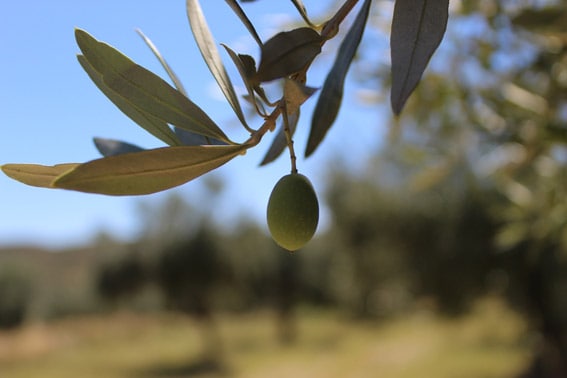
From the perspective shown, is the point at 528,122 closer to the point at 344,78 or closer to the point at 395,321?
the point at 344,78

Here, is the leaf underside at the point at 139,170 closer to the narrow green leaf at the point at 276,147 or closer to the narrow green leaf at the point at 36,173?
the narrow green leaf at the point at 36,173

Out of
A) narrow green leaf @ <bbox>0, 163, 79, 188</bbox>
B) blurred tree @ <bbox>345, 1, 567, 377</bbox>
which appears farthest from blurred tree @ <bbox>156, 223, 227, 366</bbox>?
narrow green leaf @ <bbox>0, 163, 79, 188</bbox>

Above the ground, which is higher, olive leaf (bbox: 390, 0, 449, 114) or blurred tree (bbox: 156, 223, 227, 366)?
olive leaf (bbox: 390, 0, 449, 114)

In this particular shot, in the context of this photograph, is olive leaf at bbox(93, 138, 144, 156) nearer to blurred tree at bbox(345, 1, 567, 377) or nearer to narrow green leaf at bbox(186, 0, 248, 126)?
narrow green leaf at bbox(186, 0, 248, 126)

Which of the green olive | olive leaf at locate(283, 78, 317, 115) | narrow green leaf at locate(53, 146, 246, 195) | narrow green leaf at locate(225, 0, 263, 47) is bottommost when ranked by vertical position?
the green olive

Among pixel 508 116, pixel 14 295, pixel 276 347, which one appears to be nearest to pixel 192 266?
pixel 276 347

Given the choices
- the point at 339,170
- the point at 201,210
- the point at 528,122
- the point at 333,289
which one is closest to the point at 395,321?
the point at 333,289

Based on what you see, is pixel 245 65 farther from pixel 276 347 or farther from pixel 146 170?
pixel 276 347
